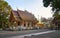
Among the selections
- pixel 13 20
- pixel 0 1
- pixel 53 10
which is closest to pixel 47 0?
pixel 53 10

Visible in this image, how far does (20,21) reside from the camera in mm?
60312

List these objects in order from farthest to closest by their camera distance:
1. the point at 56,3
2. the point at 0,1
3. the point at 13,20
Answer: the point at 13,20
the point at 0,1
the point at 56,3

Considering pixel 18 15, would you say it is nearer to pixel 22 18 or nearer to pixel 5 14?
pixel 22 18

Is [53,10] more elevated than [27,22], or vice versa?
[53,10]

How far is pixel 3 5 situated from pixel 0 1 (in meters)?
1.70

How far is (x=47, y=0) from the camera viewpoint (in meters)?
15.6

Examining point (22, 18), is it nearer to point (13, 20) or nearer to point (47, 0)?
point (13, 20)

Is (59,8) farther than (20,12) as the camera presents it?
No

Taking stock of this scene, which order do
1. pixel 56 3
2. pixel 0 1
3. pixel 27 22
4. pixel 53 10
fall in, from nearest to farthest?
pixel 56 3 < pixel 53 10 < pixel 0 1 < pixel 27 22

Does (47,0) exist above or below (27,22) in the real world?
above

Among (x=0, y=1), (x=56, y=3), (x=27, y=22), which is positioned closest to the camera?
(x=56, y=3)

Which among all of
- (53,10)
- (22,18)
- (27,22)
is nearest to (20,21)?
(22,18)

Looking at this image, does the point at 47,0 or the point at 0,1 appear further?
the point at 0,1

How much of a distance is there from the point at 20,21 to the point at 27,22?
562 centimetres
